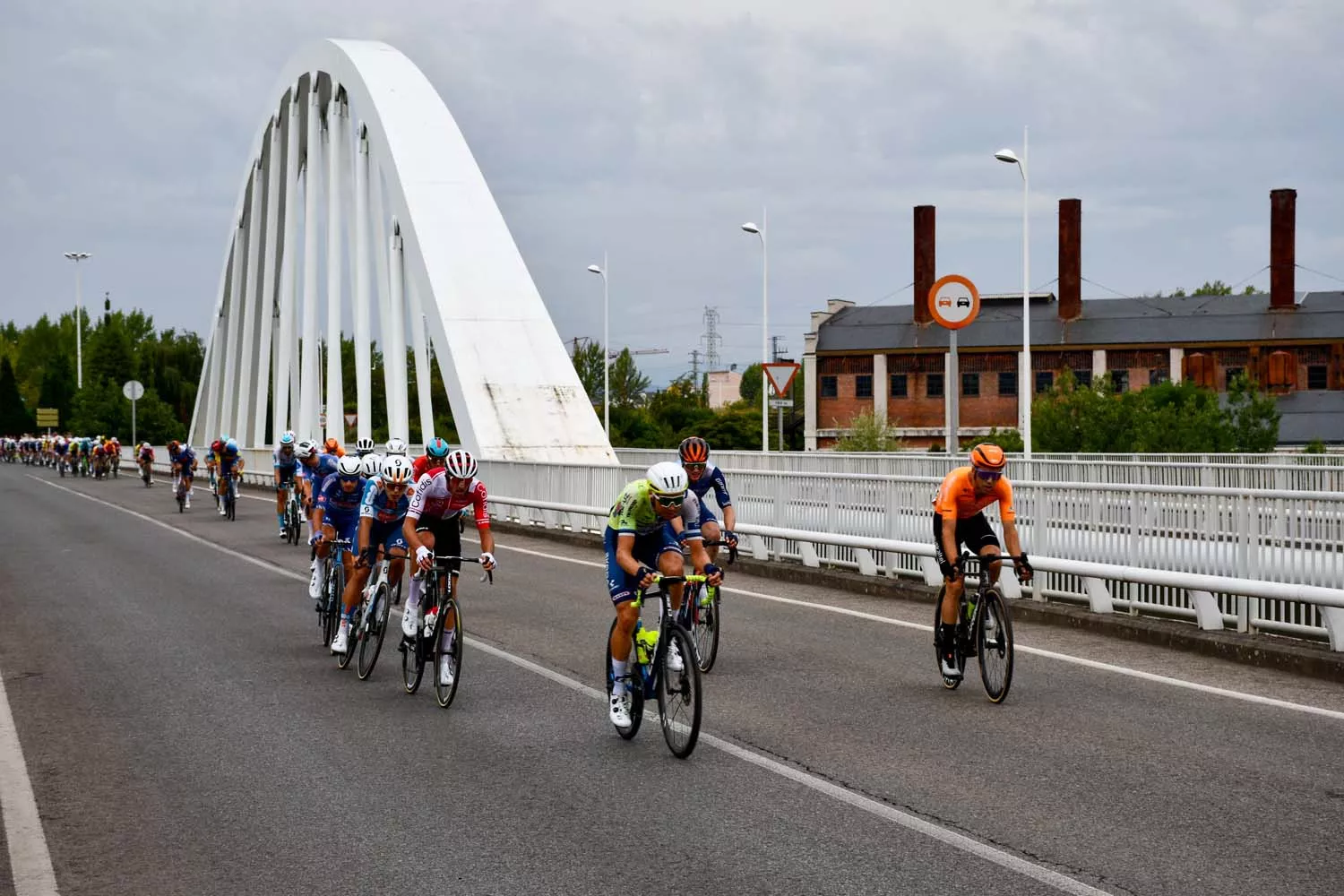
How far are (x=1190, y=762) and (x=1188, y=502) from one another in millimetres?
5476

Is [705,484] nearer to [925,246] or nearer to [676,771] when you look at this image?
[676,771]

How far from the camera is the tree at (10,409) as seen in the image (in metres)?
140

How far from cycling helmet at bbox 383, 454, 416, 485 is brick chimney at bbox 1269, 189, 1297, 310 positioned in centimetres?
7091

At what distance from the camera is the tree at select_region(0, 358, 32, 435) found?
461ft

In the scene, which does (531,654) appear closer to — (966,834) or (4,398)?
(966,834)

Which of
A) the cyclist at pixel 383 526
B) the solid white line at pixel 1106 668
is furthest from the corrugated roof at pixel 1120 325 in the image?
the cyclist at pixel 383 526

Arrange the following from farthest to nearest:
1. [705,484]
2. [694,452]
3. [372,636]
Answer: [705,484], [694,452], [372,636]

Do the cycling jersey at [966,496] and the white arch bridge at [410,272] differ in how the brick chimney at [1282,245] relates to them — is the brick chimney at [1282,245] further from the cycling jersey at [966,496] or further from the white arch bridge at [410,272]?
the cycling jersey at [966,496]

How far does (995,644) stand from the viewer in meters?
9.50

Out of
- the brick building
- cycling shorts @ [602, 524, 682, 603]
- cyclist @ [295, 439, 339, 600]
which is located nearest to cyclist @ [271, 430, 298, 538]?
cyclist @ [295, 439, 339, 600]

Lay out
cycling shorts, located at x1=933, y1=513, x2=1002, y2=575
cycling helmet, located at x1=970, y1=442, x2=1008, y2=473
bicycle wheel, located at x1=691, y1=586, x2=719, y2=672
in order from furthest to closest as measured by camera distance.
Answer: bicycle wheel, located at x1=691, y1=586, x2=719, y2=672 → cycling shorts, located at x1=933, y1=513, x2=1002, y2=575 → cycling helmet, located at x1=970, y1=442, x2=1008, y2=473

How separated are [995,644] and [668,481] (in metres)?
2.77

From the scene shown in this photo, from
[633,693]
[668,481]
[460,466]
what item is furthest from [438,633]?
[668,481]

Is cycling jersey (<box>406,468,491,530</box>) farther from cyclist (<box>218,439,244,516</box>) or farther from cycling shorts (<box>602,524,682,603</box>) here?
cyclist (<box>218,439,244,516</box>)
